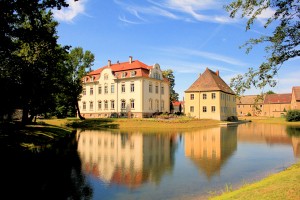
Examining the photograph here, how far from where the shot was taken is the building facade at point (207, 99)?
2266 inches

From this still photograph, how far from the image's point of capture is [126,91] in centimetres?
5488

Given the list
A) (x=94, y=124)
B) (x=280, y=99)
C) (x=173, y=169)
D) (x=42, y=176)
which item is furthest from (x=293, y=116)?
(x=42, y=176)

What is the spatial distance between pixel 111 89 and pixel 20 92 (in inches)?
1381

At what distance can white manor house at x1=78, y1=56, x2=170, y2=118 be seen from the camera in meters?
53.2

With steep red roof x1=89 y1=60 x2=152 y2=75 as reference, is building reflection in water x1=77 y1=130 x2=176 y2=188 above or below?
below

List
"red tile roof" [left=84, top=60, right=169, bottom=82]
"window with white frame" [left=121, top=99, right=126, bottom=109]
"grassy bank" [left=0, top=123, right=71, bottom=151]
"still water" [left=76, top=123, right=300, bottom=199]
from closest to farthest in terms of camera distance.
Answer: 1. "still water" [left=76, top=123, right=300, bottom=199]
2. "grassy bank" [left=0, top=123, right=71, bottom=151]
3. "red tile roof" [left=84, top=60, right=169, bottom=82]
4. "window with white frame" [left=121, top=99, right=126, bottom=109]

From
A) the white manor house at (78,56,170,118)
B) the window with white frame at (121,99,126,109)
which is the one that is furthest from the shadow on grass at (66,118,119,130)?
the window with white frame at (121,99,126,109)

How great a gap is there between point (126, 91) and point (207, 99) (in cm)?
1743

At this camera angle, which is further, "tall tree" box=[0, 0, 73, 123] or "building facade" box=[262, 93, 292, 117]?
"building facade" box=[262, 93, 292, 117]

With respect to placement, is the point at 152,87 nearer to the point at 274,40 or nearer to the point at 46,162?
the point at 46,162

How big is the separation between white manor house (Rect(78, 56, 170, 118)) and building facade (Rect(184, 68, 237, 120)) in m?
5.56

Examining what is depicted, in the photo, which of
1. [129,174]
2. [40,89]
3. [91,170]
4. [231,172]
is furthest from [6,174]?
[40,89]

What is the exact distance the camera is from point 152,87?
182 ft

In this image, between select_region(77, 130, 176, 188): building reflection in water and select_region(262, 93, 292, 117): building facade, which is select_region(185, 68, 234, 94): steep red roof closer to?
select_region(77, 130, 176, 188): building reflection in water
